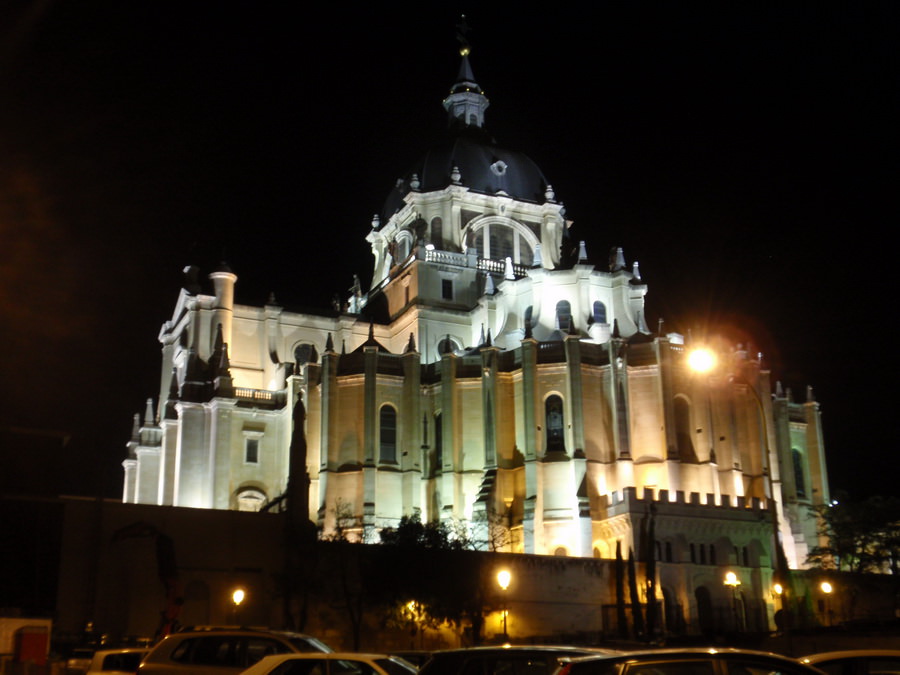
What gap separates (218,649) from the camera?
17000 mm

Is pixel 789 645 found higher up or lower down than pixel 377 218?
lower down

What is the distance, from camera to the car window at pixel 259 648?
16.6m

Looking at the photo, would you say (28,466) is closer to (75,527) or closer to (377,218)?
(75,527)

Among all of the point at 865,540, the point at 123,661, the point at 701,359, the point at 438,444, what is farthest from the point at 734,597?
the point at 123,661

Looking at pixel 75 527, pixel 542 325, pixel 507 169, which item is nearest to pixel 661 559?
pixel 542 325

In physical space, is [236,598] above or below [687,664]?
above

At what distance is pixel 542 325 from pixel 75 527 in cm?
3076

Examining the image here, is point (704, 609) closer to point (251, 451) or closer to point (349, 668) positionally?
point (251, 451)

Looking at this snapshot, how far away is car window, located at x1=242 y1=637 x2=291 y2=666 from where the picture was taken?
654 inches

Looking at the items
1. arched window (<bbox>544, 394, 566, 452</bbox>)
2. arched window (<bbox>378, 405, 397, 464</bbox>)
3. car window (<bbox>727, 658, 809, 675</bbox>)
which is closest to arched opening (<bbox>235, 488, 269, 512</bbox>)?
arched window (<bbox>378, 405, 397, 464</bbox>)

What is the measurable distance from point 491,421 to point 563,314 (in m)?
10.3

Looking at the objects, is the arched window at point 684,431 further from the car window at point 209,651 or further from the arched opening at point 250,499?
the car window at point 209,651

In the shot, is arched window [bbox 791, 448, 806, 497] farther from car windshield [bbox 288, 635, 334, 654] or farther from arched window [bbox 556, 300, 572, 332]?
car windshield [bbox 288, 635, 334, 654]

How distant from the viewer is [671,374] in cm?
5866
